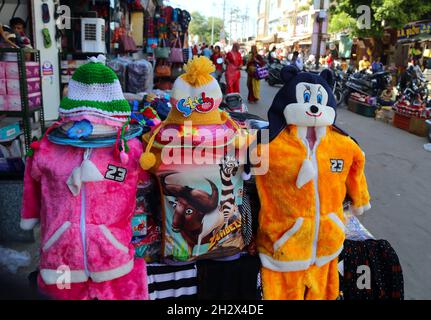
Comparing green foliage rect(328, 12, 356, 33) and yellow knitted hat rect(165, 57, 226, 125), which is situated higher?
green foliage rect(328, 12, 356, 33)

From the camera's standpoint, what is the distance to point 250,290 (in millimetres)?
2178

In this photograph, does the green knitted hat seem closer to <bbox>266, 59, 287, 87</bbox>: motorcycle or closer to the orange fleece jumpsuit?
the orange fleece jumpsuit

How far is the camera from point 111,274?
185 centimetres

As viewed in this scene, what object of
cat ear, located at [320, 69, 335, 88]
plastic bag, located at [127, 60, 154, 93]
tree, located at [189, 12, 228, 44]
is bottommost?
plastic bag, located at [127, 60, 154, 93]

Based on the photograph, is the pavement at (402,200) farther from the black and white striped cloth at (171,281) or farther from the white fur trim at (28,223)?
the black and white striped cloth at (171,281)

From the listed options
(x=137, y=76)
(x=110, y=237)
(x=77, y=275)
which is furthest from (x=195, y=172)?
(x=137, y=76)

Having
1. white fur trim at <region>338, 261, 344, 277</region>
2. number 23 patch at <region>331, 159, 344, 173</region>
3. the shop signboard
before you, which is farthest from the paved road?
the shop signboard

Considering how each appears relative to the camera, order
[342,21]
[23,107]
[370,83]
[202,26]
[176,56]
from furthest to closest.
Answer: [202,26] → [342,21] → [370,83] → [176,56] → [23,107]

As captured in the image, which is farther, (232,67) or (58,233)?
(232,67)

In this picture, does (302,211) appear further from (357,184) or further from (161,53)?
(161,53)

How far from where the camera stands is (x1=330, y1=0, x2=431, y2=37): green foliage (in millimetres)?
15500

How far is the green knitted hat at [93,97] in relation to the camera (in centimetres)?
186

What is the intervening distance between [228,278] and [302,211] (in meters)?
0.53

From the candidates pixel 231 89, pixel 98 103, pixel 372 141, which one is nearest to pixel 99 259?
pixel 98 103
